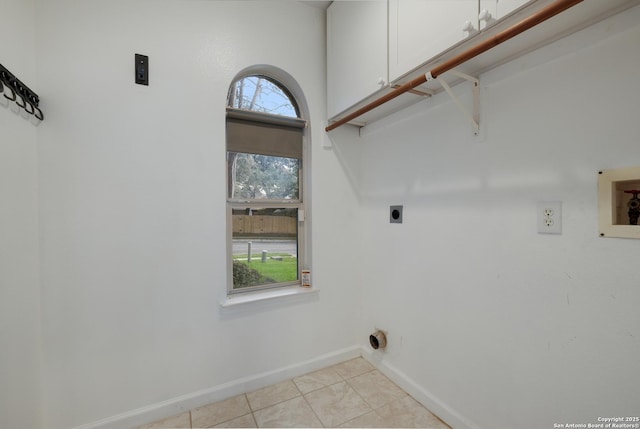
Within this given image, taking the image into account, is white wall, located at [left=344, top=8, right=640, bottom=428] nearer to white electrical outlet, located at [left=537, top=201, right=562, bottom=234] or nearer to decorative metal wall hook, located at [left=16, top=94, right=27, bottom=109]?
white electrical outlet, located at [left=537, top=201, right=562, bottom=234]

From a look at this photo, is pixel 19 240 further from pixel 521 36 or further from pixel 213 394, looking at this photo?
pixel 521 36

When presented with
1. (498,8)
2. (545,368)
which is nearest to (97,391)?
(545,368)

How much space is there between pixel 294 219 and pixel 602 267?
5.66 ft

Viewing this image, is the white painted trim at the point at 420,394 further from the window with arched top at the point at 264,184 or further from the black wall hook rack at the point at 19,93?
the black wall hook rack at the point at 19,93

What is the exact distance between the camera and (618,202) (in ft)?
3.15

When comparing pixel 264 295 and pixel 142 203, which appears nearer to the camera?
pixel 142 203

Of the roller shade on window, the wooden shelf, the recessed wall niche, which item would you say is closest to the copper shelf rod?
the wooden shelf

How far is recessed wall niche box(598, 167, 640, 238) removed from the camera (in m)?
0.92

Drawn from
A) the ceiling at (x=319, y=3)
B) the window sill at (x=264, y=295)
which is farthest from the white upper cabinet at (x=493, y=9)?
the window sill at (x=264, y=295)

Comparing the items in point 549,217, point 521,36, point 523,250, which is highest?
point 521,36

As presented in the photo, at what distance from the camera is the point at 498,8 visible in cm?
95

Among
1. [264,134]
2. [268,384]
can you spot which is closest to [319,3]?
[264,134]

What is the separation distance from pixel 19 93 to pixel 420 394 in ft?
8.65

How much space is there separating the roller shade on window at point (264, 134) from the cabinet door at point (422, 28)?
87 centimetres
